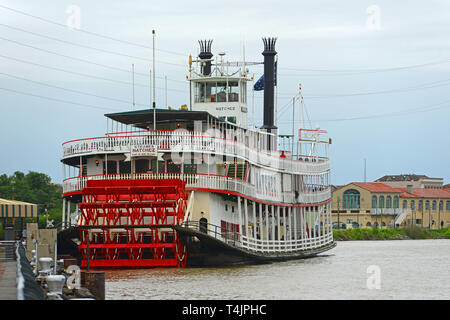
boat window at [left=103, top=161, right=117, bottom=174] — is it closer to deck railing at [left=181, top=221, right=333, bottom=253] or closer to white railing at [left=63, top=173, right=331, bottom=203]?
white railing at [left=63, top=173, right=331, bottom=203]

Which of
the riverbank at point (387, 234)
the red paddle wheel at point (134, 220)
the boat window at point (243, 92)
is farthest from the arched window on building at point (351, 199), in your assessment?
the red paddle wheel at point (134, 220)

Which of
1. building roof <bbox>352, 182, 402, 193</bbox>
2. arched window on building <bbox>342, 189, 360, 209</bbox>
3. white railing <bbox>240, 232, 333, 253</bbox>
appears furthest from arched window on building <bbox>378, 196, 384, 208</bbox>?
white railing <bbox>240, 232, 333, 253</bbox>

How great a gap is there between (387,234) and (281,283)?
56.3 m

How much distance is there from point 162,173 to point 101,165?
246 cm

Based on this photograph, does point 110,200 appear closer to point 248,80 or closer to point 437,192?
point 248,80

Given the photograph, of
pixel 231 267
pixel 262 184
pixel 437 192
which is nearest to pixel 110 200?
pixel 231 267

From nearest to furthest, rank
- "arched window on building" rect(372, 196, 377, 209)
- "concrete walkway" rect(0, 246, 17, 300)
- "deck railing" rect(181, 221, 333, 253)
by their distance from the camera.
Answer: "concrete walkway" rect(0, 246, 17, 300)
"deck railing" rect(181, 221, 333, 253)
"arched window on building" rect(372, 196, 377, 209)

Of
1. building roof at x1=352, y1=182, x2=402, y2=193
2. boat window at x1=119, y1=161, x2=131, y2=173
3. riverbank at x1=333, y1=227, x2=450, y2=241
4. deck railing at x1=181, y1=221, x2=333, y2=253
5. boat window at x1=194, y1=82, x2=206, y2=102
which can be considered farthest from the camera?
building roof at x1=352, y1=182, x2=402, y2=193

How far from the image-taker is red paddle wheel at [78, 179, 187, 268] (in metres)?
25.5

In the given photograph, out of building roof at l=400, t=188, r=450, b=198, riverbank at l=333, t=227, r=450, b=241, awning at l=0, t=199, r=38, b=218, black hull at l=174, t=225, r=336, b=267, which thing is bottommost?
riverbank at l=333, t=227, r=450, b=241

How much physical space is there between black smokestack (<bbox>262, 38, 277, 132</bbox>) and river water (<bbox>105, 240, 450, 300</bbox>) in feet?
36.5

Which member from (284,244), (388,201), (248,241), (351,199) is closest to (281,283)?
(248,241)

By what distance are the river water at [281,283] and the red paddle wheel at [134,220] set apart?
0.69 meters

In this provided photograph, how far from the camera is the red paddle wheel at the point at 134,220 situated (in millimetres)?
25469
